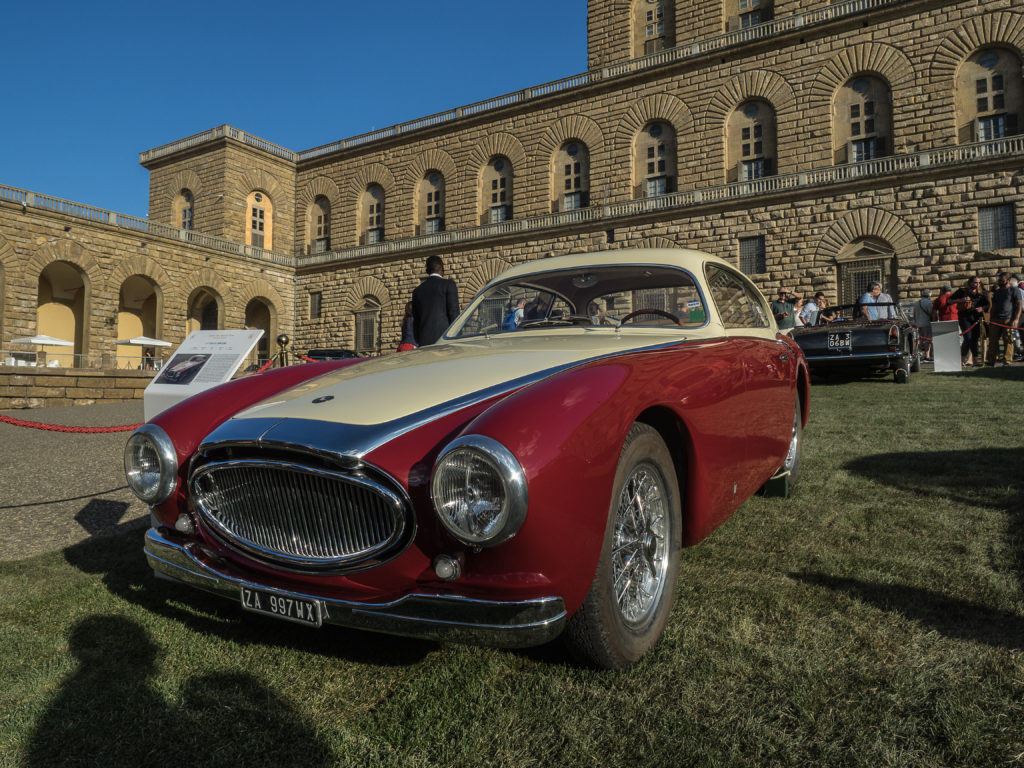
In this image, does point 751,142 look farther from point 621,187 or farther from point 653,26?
point 653,26

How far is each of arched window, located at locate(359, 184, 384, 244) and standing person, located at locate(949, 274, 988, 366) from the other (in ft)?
76.6

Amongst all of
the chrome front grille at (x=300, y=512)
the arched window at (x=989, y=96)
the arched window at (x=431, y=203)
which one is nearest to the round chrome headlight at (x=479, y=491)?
the chrome front grille at (x=300, y=512)

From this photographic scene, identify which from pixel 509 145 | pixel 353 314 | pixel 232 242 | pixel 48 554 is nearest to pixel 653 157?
pixel 509 145

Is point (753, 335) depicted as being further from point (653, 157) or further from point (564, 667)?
point (653, 157)

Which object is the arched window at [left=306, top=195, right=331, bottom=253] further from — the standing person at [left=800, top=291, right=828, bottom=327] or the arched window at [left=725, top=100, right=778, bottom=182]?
the standing person at [left=800, top=291, right=828, bottom=327]

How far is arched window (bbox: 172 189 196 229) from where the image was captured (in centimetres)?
3023

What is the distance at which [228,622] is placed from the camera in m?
2.31

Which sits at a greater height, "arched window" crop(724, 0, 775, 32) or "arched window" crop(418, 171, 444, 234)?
"arched window" crop(724, 0, 775, 32)

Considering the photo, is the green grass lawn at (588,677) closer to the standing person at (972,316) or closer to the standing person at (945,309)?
the standing person at (972,316)

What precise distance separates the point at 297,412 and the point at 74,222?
84.8ft

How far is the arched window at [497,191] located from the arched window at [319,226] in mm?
8918

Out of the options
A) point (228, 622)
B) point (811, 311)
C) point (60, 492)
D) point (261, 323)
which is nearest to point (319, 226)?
point (261, 323)

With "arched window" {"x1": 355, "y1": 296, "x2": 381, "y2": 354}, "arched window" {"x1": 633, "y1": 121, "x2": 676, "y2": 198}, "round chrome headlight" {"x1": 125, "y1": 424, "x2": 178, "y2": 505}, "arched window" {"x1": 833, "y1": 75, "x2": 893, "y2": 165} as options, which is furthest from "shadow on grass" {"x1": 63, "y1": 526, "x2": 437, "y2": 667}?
"arched window" {"x1": 355, "y1": 296, "x2": 381, "y2": 354}

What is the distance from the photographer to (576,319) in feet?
10.9
